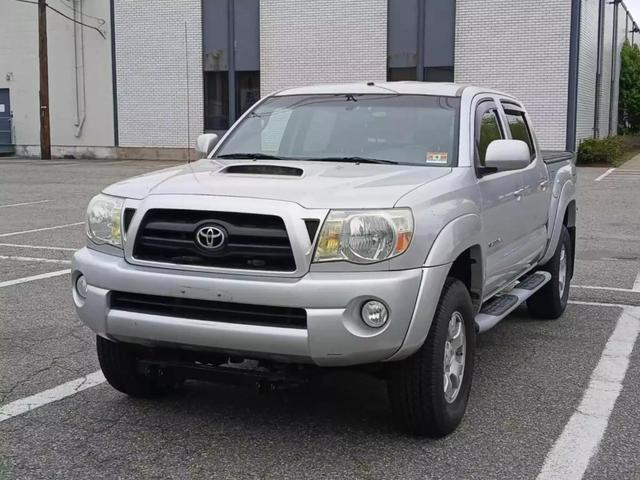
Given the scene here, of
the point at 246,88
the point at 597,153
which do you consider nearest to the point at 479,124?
the point at 597,153

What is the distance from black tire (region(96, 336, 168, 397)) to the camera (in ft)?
15.0

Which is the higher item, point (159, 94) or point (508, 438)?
point (159, 94)

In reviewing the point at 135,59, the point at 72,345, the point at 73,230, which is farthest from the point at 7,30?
the point at 72,345

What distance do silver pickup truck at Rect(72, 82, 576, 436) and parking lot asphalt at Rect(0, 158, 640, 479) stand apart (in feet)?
0.80

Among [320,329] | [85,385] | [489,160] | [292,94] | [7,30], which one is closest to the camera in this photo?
[320,329]

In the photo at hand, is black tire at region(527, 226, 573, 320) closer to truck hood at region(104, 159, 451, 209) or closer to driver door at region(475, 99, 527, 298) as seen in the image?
driver door at region(475, 99, 527, 298)

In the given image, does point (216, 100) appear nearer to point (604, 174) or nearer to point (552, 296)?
point (604, 174)

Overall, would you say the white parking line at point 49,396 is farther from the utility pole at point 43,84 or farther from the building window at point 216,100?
the utility pole at point 43,84

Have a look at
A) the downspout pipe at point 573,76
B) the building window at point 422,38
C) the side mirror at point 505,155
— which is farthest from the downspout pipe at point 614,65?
the side mirror at point 505,155

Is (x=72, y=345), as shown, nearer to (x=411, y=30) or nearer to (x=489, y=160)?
(x=489, y=160)

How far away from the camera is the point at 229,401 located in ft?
15.9

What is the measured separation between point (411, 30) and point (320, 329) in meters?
23.0

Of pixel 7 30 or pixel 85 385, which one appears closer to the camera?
pixel 85 385

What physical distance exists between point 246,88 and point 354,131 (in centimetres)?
2316
